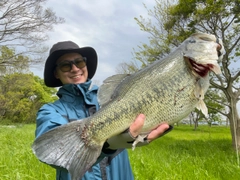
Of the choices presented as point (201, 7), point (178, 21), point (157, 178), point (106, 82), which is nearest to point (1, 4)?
point (178, 21)

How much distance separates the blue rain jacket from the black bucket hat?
0.34 metres

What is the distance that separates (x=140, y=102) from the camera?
1852mm

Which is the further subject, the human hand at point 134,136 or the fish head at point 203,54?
the fish head at point 203,54

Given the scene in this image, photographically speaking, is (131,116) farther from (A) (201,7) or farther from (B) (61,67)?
(A) (201,7)

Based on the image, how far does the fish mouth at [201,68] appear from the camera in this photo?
1.94m

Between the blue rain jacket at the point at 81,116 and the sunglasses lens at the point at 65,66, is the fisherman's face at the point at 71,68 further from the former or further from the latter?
the blue rain jacket at the point at 81,116

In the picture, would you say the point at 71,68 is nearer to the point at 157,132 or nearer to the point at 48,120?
the point at 48,120

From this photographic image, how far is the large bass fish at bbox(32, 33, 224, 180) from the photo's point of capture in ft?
5.46

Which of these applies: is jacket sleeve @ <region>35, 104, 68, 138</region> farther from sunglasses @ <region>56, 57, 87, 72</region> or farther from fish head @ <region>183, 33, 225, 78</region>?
fish head @ <region>183, 33, 225, 78</region>

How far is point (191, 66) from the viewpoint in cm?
197

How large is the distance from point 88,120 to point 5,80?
112 ft

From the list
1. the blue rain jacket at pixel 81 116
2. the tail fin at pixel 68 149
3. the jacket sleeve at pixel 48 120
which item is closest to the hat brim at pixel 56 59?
the blue rain jacket at pixel 81 116

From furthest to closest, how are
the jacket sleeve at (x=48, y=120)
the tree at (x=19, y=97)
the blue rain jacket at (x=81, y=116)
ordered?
the tree at (x=19, y=97)
the blue rain jacket at (x=81, y=116)
the jacket sleeve at (x=48, y=120)

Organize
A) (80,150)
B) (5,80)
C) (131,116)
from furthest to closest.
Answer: (5,80), (131,116), (80,150)
